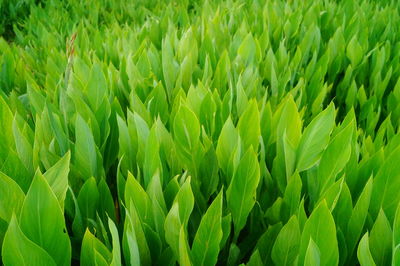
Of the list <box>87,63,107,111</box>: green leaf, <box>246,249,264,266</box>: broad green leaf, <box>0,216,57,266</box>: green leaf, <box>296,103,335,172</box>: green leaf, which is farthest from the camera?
<box>87,63,107,111</box>: green leaf

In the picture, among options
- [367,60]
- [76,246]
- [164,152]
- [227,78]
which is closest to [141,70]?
[227,78]

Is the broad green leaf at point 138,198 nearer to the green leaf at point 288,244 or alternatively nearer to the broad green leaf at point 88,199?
the broad green leaf at point 88,199

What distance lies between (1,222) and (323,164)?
2.98 ft

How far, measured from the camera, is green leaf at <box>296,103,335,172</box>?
148 centimetres


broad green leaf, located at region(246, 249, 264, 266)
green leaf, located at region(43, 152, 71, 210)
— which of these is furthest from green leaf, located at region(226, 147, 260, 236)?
green leaf, located at region(43, 152, 71, 210)

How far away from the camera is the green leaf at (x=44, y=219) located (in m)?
1.01

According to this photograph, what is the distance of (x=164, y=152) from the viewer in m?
1.62

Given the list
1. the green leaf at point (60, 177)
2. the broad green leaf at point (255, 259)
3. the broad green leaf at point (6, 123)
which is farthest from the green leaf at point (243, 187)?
the broad green leaf at point (6, 123)

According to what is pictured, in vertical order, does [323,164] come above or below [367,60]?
above

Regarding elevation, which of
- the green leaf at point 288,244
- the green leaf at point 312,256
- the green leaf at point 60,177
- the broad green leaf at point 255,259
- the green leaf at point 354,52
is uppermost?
the green leaf at point 60,177

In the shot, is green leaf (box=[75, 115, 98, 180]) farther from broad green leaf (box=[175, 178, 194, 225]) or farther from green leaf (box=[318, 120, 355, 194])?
green leaf (box=[318, 120, 355, 194])

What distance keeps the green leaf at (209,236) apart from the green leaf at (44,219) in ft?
1.04

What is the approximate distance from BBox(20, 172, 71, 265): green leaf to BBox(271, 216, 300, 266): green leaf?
530 millimetres

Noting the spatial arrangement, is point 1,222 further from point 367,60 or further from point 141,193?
point 367,60
